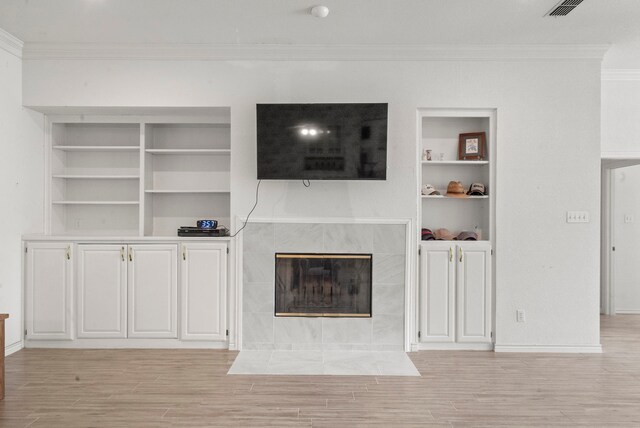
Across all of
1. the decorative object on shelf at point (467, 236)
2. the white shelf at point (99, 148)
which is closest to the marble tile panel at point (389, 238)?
the decorative object on shelf at point (467, 236)

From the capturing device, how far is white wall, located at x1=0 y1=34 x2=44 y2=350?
13.1ft

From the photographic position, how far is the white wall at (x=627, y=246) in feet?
19.3

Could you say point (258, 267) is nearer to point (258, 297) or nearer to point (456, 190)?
point (258, 297)

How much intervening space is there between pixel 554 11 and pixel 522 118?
1.00 metres

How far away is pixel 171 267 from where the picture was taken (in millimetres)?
4199

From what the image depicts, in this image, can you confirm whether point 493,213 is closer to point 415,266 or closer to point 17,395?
point 415,266

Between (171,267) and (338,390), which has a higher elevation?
(171,267)

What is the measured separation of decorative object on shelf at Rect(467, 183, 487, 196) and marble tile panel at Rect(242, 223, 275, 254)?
191 centimetres

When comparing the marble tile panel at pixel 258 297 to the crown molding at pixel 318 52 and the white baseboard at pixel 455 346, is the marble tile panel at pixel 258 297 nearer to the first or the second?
the white baseboard at pixel 455 346

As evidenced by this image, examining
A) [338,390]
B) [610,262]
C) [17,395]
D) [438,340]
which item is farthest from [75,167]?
[610,262]

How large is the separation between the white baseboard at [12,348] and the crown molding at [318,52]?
2624 millimetres

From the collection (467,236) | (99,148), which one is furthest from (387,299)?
(99,148)

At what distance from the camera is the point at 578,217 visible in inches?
164

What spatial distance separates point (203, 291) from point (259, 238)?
71 centimetres
